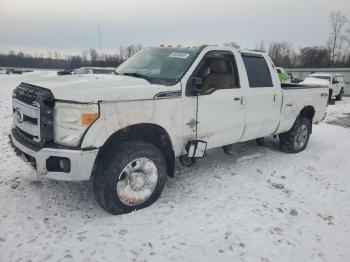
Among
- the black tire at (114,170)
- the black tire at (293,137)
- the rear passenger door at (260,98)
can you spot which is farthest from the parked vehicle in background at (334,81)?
the black tire at (114,170)

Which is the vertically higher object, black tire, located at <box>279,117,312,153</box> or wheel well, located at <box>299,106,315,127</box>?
wheel well, located at <box>299,106,315,127</box>

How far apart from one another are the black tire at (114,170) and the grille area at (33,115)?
2.15ft

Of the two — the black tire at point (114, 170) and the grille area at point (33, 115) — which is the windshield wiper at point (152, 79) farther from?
the grille area at point (33, 115)

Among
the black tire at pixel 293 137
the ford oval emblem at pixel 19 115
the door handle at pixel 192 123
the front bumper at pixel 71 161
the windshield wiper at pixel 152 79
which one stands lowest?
the black tire at pixel 293 137

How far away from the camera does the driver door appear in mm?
4312

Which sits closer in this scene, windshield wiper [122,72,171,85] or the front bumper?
the front bumper

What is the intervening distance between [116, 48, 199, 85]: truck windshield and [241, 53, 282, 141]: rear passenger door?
118 cm

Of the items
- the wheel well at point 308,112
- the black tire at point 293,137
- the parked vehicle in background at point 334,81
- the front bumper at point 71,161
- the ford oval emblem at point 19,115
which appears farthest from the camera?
the parked vehicle in background at point 334,81

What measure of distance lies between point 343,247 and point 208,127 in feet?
7.16

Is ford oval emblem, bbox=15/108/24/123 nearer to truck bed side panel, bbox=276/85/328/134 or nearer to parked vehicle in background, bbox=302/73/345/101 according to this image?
truck bed side panel, bbox=276/85/328/134

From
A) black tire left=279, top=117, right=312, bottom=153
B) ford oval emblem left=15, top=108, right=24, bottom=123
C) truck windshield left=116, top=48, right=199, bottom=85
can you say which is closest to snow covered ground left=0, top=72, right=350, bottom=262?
ford oval emblem left=15, top=108, right=24, bottom=123

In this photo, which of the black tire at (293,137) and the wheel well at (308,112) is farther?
the wheel well at (308,112)

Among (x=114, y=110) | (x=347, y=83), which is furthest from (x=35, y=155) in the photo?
(x=347, y=83)

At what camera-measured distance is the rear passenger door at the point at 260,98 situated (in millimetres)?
5219
